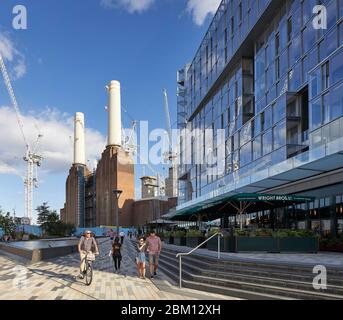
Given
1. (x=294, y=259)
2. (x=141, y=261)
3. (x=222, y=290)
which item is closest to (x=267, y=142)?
(x=294, y=259)

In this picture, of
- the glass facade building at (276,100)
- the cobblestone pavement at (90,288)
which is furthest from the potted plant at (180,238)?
the cobblestone pavement at (90,288)

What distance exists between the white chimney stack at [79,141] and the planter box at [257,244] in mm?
143767

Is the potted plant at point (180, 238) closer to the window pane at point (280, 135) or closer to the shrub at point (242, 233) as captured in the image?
the window pane at point (280, 135)

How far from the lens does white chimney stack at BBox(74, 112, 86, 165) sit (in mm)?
158500

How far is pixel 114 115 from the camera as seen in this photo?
430 feet

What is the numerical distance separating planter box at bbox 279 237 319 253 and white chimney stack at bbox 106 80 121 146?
115 metres

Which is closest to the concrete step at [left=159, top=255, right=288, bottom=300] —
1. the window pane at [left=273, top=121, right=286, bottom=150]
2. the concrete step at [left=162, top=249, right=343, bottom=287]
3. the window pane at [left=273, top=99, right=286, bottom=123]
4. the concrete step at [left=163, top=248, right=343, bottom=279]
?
the concrete step at [left=162, top=249, right=343, bottom=287]

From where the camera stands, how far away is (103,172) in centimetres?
13325

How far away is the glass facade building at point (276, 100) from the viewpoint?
23.3m

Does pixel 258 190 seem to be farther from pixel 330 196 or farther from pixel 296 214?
pixel 330 196

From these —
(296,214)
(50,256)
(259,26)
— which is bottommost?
(50,256)
